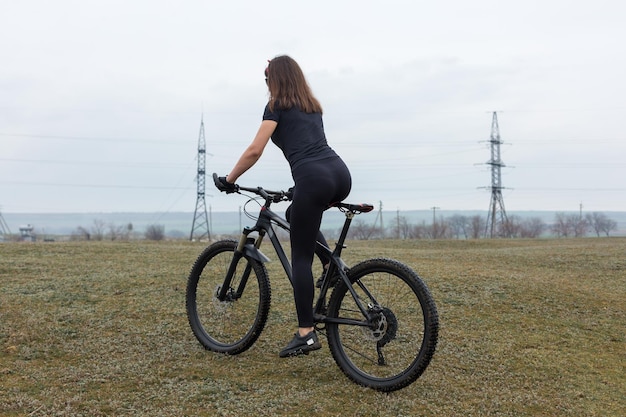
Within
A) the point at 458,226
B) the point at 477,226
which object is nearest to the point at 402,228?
the point at 477,226

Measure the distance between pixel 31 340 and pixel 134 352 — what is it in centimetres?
94

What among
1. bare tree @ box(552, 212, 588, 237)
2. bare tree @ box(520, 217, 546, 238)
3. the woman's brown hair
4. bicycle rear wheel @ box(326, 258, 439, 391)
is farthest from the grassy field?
bare tree @ box(552, 212, 588, 237)

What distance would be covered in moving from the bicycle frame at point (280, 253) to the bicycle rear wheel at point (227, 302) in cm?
4

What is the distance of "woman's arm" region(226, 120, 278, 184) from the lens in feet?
12.4

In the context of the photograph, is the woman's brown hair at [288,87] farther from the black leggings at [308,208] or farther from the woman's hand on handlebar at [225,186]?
the woman's hand on handlebar at [225,186]

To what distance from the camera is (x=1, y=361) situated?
12.8ft

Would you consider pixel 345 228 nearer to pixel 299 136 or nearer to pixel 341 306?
pixel 341 306

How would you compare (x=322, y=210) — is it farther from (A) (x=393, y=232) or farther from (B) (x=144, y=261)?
(A) (x=393, y=232)

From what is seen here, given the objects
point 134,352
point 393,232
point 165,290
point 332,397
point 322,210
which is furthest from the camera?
point 393,232

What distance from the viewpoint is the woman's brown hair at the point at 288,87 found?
380cm

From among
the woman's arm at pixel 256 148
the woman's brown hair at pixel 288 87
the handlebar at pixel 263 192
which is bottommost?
the handlebar at pixel 263 192

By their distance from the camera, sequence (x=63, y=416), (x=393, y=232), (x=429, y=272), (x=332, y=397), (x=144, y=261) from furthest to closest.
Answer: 1. (x=393, y=232)
2. (x=144, y=261)
3. (x=429, y=272)
4. (x=332, y=397)
5. (x=63, y=416)

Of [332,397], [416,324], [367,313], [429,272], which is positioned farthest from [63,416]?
[429,272]

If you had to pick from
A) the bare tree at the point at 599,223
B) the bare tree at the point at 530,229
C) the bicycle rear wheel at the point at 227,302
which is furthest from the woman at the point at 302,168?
the bare tree at the point at 599,223
